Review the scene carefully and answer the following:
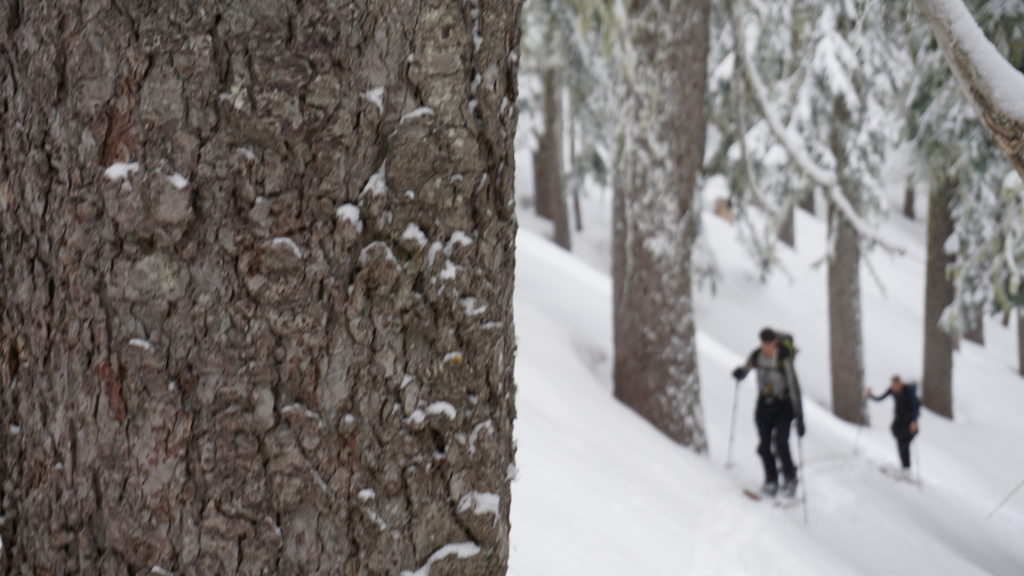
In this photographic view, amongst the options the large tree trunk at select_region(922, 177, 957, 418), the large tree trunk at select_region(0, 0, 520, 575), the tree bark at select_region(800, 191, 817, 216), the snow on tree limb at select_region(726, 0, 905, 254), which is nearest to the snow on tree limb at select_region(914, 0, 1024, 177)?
the large tree trunk at select_region(0, 0, 520, 575)

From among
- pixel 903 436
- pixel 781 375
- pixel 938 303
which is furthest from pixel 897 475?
pixel 938 303

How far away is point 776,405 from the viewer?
9.00 m

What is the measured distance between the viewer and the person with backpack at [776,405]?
8.84 metres

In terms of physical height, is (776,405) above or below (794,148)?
below

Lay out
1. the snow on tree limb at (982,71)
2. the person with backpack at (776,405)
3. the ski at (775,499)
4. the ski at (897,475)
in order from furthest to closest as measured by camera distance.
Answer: the ski at (897,475) → the person with backpack at (776,405) → the ski at (775,499) → the snow on tree limb at (982,71)

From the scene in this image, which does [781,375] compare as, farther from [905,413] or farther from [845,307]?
[845,307]

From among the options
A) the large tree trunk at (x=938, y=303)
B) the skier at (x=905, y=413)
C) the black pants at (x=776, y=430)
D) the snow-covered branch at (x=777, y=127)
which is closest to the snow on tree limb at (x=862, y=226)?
the snow-covered branch at (x=777, y=127)

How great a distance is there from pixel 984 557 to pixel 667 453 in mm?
3796

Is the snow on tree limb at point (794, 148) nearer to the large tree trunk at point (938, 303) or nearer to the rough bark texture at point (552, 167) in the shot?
the large tree trunk at point (938, 303)

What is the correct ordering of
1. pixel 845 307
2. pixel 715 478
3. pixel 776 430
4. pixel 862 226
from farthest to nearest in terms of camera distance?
1. pixel 845 307
2. pixel 776 430
3. pixel 715 478
4. pixel 862 226

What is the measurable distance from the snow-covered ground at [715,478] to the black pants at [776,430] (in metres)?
0.38

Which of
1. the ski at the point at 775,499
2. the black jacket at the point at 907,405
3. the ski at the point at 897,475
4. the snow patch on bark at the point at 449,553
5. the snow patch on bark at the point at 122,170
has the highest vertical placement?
the snow patch on bark at the point at 122,170

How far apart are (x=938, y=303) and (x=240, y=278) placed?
52.5 ft

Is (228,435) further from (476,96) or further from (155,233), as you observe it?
(476,96)
